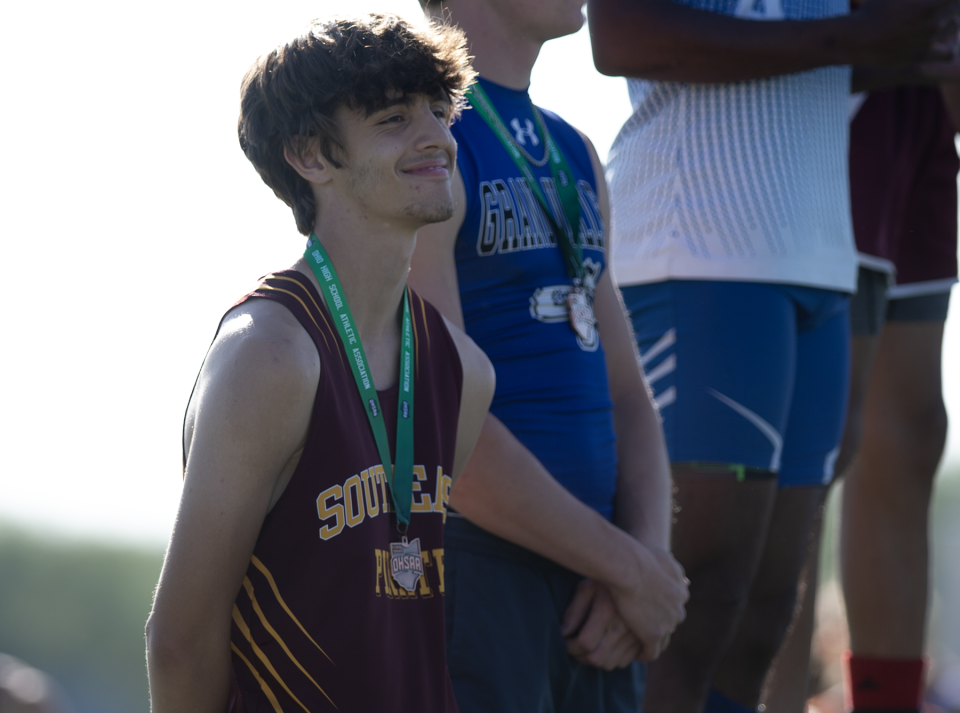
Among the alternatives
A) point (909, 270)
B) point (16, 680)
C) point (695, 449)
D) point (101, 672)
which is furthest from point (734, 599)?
point (101, 672)

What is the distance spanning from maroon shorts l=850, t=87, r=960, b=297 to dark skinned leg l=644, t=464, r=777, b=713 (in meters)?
1.21

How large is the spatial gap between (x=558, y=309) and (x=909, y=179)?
178 centimetres

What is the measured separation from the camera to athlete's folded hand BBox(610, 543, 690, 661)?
2.38 metres

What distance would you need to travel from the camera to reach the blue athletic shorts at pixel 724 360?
9.29 feet

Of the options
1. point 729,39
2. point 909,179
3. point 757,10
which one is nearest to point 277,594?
point 729,39

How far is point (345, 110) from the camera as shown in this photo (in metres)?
2.07

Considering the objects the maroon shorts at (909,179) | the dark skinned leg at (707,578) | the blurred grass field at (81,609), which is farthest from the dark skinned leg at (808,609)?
the blurred grass field at (81,609)

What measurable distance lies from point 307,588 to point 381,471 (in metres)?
0.25

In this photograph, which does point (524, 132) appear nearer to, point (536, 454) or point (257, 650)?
point (536, 454)

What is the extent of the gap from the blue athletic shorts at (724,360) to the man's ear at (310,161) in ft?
3.93

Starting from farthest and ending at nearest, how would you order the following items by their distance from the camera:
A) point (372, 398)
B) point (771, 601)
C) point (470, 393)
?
1. point (771, 601)
2. point (470, 393)
3. point (372, 398)

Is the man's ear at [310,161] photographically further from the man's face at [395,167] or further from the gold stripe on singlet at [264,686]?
the gold stripe on singlet at [264,686]

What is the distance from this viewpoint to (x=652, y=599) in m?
2.40

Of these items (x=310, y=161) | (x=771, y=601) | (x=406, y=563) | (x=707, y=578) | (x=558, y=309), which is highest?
(x=310, y=161)
